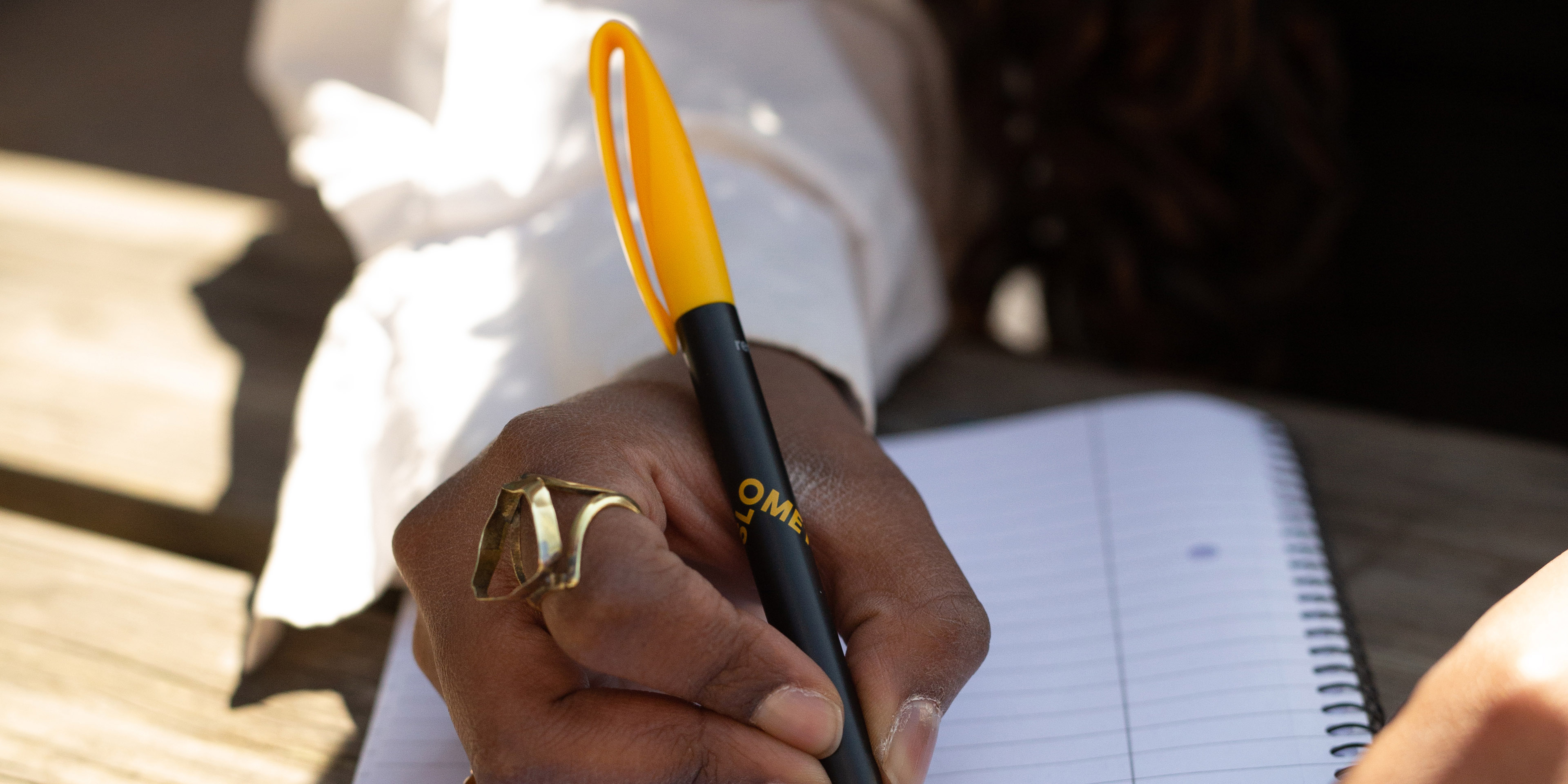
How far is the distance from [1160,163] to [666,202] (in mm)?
535

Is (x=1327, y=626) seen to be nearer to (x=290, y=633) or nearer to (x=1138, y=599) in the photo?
(x=1138, y=599)

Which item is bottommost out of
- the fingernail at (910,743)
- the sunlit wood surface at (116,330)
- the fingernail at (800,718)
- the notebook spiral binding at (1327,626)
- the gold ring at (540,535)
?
the sunlit wood surface at (116,330)

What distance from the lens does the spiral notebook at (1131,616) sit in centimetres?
45

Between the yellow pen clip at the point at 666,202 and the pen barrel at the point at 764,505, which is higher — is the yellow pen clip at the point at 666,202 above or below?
above

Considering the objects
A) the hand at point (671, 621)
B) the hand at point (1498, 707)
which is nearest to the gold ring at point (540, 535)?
the hand at point (671, 621)

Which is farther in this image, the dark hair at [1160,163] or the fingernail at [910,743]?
the dark hair at [1160,163]

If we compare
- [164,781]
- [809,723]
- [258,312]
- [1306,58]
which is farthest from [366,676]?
[1306,58]

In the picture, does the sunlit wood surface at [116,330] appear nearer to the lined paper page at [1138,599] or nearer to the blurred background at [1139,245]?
the blurred background at [1139,245]

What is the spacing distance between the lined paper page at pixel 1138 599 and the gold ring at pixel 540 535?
192mm

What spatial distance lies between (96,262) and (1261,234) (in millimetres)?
961

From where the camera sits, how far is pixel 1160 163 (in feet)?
2.80

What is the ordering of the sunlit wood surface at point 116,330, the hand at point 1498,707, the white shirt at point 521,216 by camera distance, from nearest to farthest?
the hand at point 1498,707 → the white shirt at point 521,216 → the sunlit wood surface at point 116,330

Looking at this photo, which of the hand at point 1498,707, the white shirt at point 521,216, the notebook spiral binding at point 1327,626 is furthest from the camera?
the white shirt at point 521,216

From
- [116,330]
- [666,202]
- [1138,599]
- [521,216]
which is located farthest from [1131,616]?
[116,330]
